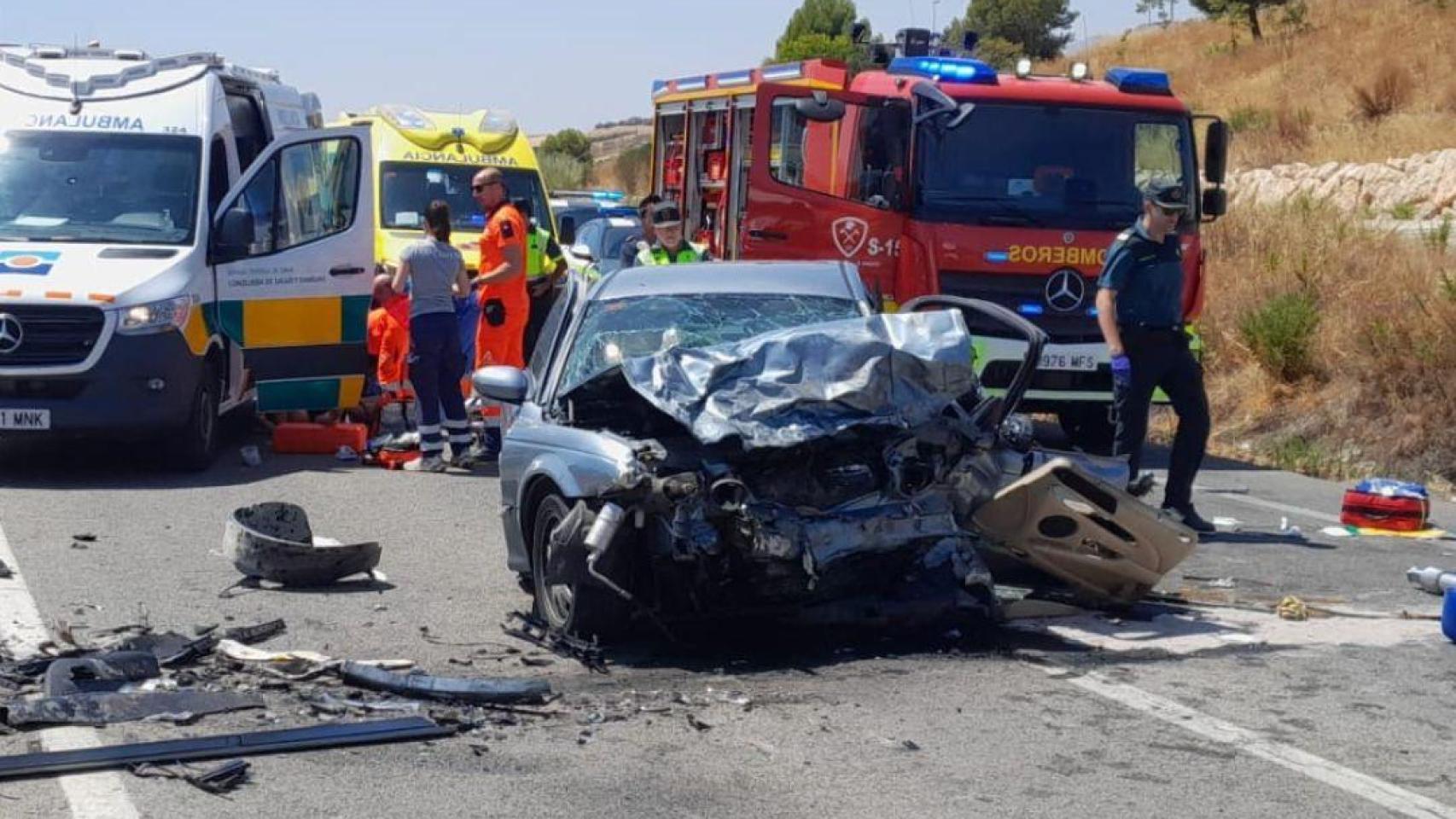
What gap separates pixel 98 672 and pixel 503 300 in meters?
7.30

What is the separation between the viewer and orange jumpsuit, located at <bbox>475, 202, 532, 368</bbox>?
13914mm

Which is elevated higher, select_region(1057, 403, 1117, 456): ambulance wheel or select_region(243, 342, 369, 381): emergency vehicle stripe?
select_region(243, 342, 369, 381): emergency vehicle stripe

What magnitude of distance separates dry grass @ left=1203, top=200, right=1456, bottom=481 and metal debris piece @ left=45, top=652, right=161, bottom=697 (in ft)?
34.0

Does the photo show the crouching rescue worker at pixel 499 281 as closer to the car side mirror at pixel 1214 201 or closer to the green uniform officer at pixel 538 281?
the green uniform officer at pixel 538 281

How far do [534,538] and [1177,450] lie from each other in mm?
4640

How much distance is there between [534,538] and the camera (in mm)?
8273

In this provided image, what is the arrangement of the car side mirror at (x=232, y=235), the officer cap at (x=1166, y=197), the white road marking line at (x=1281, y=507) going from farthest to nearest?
the car side mirror at (x=232, y=235)
the white road marking line at (x=1281, y=507)
the officer cap at (x=1166, y=197)

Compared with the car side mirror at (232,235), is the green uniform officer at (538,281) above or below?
below

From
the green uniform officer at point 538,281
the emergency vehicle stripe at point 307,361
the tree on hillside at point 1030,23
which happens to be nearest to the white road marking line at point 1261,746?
the emergency vehicle stripe at point 307,361

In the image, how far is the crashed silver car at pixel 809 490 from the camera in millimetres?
7371

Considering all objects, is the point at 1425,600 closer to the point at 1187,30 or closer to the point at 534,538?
the point at 534,538

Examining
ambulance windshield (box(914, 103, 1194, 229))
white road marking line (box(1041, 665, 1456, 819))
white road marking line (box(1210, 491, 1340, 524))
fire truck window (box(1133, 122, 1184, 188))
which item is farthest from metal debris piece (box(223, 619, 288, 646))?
fire truck window (box(1133, 122, 1184, 188))

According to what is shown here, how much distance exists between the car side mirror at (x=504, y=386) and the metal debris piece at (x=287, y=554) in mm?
1141

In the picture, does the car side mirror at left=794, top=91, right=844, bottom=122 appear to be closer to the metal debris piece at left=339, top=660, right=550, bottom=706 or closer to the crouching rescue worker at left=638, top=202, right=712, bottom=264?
the crouching rescue worker at left=638, top=202, right=712, bottom=264
